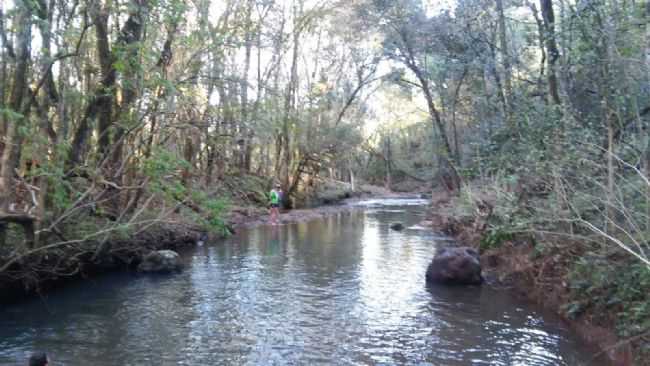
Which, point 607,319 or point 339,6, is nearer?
point 607,319

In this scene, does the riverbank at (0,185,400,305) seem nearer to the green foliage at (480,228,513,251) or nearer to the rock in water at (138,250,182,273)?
the rock in water at (138,250,182,273)

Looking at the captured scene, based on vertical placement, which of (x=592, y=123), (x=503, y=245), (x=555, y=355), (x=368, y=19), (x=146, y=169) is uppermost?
(x=368, y=19)

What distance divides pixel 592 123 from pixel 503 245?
4247 mm

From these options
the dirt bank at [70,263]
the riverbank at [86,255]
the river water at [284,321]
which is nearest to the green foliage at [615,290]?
the river water at [284,321]

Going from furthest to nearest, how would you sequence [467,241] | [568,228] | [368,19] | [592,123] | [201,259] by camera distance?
[368,19] < [467,241] < [201,259] < [592,123] < [568,228]

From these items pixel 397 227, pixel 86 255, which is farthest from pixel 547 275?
pixel 397 227

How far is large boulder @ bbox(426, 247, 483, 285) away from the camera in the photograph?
41.8 ft

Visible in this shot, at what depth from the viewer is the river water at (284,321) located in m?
8.21

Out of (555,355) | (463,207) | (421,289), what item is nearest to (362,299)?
(421,289)

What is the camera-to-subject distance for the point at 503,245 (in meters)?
14.3

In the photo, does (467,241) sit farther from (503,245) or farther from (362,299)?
(362,299)

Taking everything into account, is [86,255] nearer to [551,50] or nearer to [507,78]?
[551,50]

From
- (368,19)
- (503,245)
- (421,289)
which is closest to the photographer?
(421,289)

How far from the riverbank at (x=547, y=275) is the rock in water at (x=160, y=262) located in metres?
8.05
